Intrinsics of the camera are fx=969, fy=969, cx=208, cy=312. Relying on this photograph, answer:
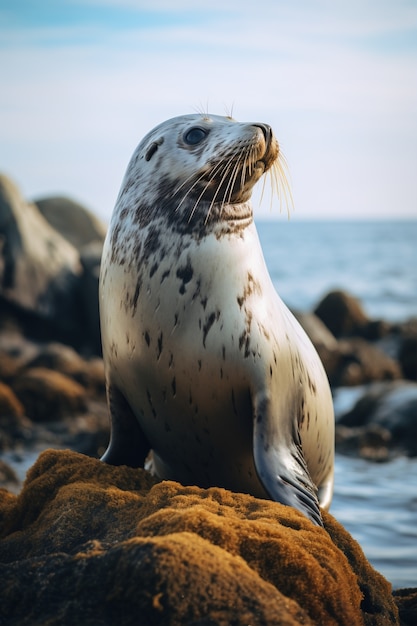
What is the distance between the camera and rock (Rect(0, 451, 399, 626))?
9.06ft

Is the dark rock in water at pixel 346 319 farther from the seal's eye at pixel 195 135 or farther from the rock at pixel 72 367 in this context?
the seal's eye at pixel 195 135

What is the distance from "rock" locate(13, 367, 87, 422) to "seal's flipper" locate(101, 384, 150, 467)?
19.1 feet

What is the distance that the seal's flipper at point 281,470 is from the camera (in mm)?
3912

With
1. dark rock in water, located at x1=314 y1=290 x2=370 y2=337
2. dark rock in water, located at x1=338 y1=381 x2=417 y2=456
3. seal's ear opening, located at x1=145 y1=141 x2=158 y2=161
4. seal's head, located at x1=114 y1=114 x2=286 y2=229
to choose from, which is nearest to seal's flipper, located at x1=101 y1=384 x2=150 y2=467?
seal's head, located at x1=114 y1=114 x2=286 y2=229

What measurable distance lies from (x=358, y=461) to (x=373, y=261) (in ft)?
153

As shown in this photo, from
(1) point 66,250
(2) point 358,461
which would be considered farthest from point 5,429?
(1) point 66,250

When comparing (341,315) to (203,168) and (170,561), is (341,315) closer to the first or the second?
(203,168)

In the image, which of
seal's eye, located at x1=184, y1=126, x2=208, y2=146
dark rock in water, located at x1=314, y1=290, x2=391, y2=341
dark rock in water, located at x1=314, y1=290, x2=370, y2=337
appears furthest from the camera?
dark rock in water, located at x1=314, y1=290, x2=370, y2=337

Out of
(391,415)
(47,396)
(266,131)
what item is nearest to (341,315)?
(391,415)

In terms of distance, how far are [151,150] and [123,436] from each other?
1.39m

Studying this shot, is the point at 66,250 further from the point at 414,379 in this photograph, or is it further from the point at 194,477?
the point at 194,477

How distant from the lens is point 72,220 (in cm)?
1916

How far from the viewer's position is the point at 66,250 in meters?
16.1

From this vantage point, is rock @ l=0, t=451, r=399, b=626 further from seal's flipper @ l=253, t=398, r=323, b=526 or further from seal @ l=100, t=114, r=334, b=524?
seal @ l=100, t=114, r=334, b=524
